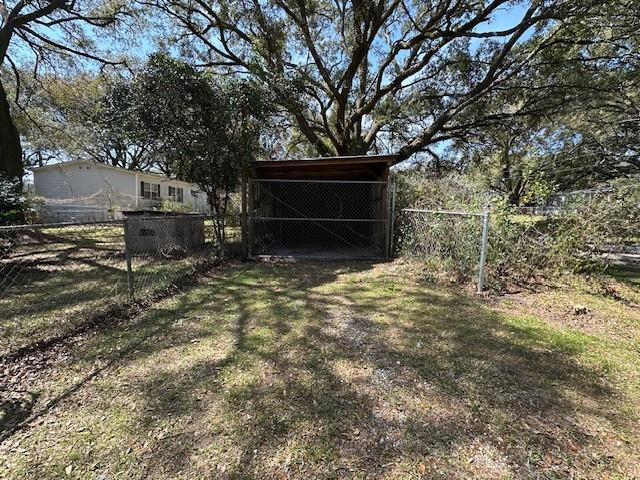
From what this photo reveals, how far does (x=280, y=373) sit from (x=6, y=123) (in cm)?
1063

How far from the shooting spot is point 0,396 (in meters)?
2.21

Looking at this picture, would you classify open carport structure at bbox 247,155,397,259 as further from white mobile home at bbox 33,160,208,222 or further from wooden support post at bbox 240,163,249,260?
white mobile home at bbox 33,160,208,222

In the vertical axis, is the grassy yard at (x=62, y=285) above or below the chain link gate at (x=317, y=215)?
below

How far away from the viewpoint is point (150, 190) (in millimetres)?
19516

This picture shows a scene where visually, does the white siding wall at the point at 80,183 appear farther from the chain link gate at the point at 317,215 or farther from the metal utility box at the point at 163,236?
the metal utility box at the point at 163,236

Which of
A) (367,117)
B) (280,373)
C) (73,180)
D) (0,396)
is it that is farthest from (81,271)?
(73,180)

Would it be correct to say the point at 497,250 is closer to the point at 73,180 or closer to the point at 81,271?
the point at 81,271

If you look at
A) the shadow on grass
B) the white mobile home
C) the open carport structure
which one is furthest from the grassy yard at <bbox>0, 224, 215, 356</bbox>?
the white mobile home

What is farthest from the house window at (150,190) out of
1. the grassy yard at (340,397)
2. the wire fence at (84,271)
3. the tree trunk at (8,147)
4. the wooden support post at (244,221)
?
the grassy yard at (340,397)

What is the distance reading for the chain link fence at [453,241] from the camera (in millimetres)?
4773

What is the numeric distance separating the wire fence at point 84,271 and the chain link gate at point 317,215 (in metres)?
1.16

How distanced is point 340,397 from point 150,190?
813 inches

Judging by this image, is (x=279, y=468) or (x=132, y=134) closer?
(x=279, y=468)

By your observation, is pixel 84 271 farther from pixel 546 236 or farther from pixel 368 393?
pixel 546 236
